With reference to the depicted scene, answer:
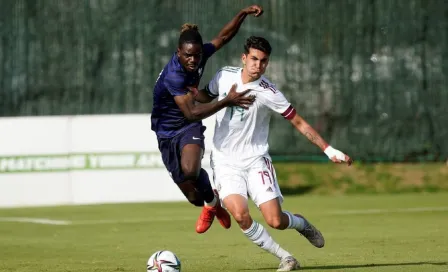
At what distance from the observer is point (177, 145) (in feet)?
40.2

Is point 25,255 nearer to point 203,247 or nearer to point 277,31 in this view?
point 203,247

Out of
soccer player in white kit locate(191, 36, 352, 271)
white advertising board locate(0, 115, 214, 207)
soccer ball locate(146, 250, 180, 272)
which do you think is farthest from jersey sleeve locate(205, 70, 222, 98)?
white advertising board locate(0, 115, 214, 207)

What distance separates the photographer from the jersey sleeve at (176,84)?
11289mm

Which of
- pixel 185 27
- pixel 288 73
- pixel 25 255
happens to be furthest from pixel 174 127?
pixel 288 73

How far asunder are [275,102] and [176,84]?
115cm

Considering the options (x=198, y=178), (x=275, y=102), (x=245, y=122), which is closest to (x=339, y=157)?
(x=275, y=102)

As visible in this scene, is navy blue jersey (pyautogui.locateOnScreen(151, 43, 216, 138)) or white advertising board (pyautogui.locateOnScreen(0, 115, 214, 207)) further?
white advertising board (pyautogui.locateOnScreen(0, 115, 214, 207))

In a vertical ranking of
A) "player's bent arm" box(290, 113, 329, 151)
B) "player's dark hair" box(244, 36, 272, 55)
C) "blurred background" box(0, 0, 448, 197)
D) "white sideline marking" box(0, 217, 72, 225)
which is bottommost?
"white sideline marking" box(0, 217, 72, 225)

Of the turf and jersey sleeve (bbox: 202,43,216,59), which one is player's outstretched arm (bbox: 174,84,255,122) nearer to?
jersey sleeve (bbox: 202,43,216,59)

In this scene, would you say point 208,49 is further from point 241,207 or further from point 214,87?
point 241,207

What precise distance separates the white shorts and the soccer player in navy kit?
0.89 meters

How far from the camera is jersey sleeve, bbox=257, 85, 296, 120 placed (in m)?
10.7

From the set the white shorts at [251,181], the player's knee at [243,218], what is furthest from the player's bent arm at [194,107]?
the player's knee at [243,218]

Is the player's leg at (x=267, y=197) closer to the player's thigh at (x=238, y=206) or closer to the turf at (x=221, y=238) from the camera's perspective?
the player's thigh at (x=238, y=206)
